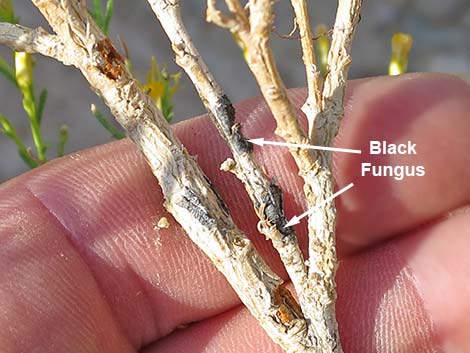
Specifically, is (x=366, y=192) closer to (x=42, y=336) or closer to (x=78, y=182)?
(x=78, y=182)

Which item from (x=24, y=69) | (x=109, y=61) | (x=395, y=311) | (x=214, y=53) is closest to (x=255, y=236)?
(x=395, y=311)

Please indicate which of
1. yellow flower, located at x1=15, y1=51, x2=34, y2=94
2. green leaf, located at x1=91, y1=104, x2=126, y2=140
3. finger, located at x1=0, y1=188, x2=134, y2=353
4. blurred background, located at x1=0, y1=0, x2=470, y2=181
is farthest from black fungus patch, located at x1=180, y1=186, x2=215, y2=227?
blurred background, located at x1=0, y1=0, x2=470, y2=181

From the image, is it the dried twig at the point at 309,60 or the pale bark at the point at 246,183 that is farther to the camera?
the pale bark at the point at 246,183

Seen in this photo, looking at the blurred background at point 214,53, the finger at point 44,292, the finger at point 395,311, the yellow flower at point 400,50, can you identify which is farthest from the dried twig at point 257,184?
the blurred background at point 214,53

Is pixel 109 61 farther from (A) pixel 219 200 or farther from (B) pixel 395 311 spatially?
(B) pixel 395 311

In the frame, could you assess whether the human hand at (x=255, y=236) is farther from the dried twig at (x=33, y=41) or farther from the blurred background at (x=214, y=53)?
the blurred background at (x=214, y=53)

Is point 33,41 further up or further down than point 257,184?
further up

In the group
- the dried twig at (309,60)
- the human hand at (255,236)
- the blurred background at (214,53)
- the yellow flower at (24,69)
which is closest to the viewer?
the dried twig at (309,60)
